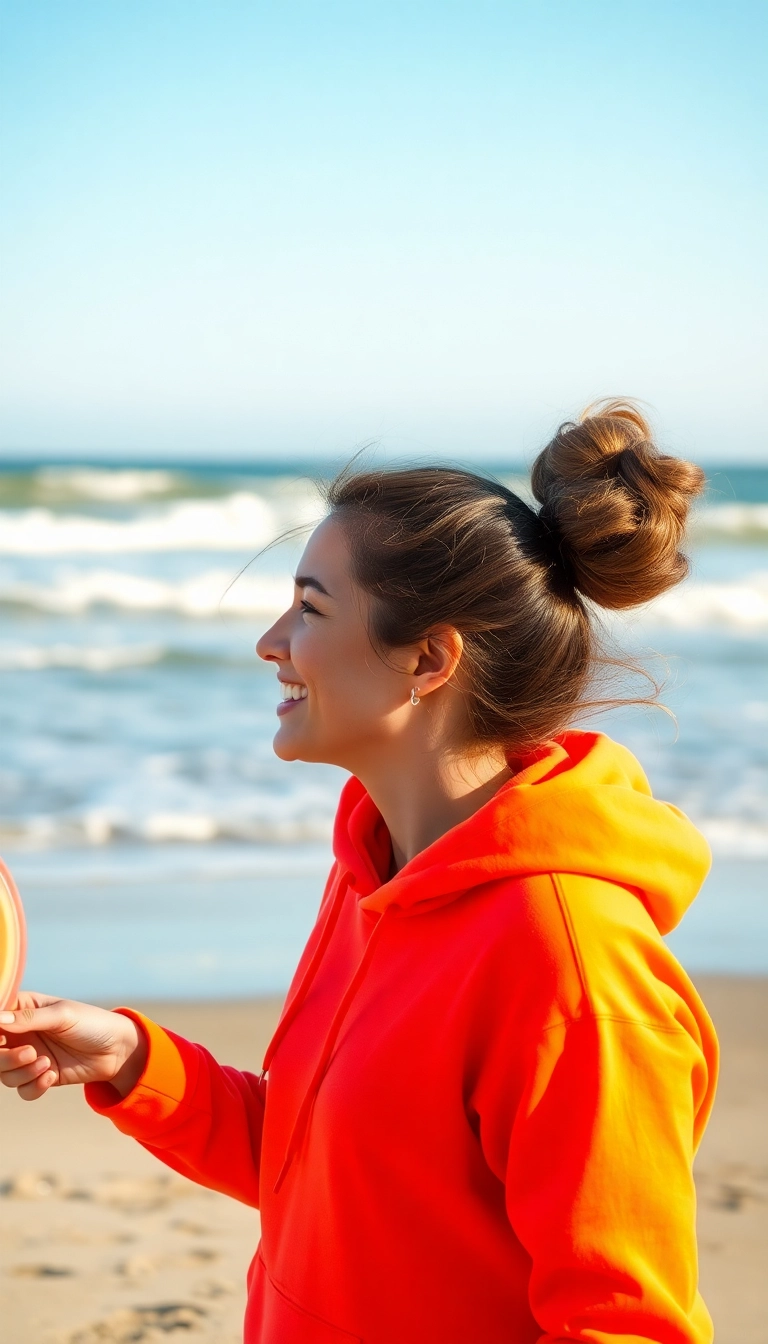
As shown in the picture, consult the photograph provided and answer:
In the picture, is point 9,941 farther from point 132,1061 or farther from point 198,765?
point 198,765

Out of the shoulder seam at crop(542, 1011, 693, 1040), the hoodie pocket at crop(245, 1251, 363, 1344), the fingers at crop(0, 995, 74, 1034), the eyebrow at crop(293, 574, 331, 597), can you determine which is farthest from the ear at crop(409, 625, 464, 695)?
the hoodie pocket at crop(245, 1251, 363, 1344)

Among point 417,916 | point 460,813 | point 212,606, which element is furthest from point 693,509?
point 212,606

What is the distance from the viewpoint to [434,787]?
1.86 metres

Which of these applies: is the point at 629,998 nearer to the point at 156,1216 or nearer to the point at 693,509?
the point at 693,509

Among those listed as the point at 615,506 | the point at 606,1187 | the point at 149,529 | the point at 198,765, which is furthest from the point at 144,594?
the point at 606,1187

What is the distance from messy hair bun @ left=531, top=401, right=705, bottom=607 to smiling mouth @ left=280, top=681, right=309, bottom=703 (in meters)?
0.40

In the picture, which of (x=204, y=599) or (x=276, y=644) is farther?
(x=204, y=599)

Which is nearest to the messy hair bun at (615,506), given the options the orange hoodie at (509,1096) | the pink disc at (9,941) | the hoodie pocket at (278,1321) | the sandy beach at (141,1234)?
the orange hoodie at (509,1096)

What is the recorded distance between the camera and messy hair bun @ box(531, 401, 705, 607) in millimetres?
1837

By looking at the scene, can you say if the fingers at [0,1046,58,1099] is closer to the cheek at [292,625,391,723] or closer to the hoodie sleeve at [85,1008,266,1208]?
the hoodie sleeve at [85,1008,266,1208]

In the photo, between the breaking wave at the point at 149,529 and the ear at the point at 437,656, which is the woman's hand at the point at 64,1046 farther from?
the breaking wave at the point at 149,529

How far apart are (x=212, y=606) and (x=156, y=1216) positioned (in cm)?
1199

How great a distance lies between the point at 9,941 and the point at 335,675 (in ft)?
1.91

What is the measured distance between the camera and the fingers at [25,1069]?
1826 mm
